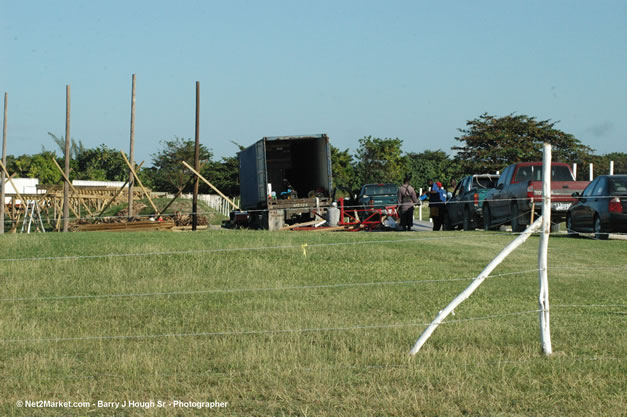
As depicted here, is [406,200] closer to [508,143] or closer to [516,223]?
[516,223]

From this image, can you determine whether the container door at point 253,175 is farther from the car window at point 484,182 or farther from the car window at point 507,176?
the car window at point 507,176

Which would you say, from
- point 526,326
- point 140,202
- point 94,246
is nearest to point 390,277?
point 526,326

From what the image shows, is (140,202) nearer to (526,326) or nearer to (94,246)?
(94,246)

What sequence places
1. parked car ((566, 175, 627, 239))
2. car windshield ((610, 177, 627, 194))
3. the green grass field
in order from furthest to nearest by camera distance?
car windshield ((610, 177, 627, 194))
parked car ((566, 175, 627, 239))
the green grass field

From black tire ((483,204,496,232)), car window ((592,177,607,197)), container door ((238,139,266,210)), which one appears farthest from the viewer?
container door ((238,139,266,210))

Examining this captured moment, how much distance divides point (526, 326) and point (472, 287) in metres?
2.24

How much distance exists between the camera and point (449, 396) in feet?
19.6

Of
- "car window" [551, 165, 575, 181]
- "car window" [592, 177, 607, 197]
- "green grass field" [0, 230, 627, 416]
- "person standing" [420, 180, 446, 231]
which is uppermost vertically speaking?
"car window" [551, 165, 575, 181]

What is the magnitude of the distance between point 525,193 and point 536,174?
177 cm

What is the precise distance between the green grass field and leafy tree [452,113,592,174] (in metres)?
51.4

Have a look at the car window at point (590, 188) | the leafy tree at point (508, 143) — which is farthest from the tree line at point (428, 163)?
the car window at point (590, 188)

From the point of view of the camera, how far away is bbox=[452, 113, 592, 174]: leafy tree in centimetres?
6612

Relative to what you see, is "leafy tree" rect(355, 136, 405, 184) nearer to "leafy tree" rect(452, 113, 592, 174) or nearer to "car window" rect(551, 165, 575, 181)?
"leafy tree" rect(452, 113, 592, 174)

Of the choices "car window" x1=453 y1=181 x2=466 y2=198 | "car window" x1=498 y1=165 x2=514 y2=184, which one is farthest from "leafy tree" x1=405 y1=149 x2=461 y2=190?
"car window" x1=498 y1=165 x2=514 y2=184
